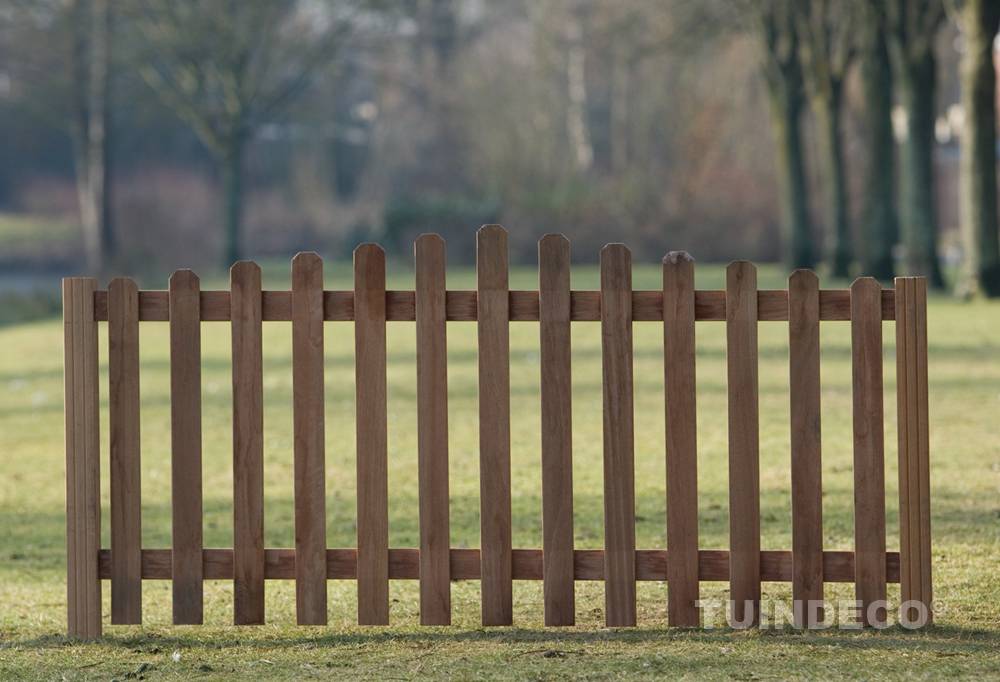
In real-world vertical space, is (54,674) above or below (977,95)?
below

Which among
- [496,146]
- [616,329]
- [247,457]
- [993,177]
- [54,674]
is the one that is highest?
[496,146]

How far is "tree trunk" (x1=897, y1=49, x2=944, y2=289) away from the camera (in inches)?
1043

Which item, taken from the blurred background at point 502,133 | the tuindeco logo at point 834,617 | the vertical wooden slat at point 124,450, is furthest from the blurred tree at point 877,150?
the vertical wooden slat at point 124,450

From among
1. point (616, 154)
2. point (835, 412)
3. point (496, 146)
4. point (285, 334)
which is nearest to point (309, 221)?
point (496, 146)

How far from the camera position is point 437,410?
5.62m

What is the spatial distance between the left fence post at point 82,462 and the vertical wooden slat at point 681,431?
1.92 meters

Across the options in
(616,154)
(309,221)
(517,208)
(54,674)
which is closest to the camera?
(54,674)

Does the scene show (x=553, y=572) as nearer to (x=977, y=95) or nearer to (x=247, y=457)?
(x=247, y=457)

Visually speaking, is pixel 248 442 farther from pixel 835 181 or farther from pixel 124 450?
pixel 835 181

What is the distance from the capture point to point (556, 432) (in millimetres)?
5574

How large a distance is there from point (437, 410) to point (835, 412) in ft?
25.0

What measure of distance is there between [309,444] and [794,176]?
31557 millimetres

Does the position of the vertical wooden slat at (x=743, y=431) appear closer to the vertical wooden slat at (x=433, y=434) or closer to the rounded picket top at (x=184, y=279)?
the vertical wooden slat at (x=433, y=434)

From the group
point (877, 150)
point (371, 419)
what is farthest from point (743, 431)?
point (877, 150)
